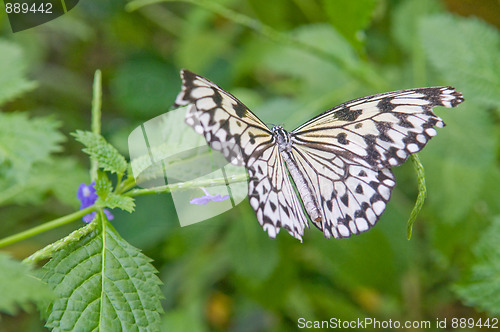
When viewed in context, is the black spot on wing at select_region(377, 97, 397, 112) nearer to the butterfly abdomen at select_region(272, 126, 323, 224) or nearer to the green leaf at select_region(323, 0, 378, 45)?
the butterfly abdomen at select_region(272, 126, 323, 224)

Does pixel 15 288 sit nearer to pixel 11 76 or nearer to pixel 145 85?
pixel 11 76

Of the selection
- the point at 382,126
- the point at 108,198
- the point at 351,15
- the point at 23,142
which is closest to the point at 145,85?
the point at 23,142

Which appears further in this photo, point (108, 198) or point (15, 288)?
point (108, 198)

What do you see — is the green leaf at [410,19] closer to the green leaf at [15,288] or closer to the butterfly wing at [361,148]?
the butterfly wing at [361,148]

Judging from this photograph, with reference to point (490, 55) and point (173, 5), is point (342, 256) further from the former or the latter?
point (173, 5)

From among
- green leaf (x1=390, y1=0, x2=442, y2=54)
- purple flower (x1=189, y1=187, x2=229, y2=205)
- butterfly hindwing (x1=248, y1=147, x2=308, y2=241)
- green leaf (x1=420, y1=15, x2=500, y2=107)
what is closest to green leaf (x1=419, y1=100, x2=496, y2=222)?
green leaf (x1=420, y1=15, x2=500, y2=107)
